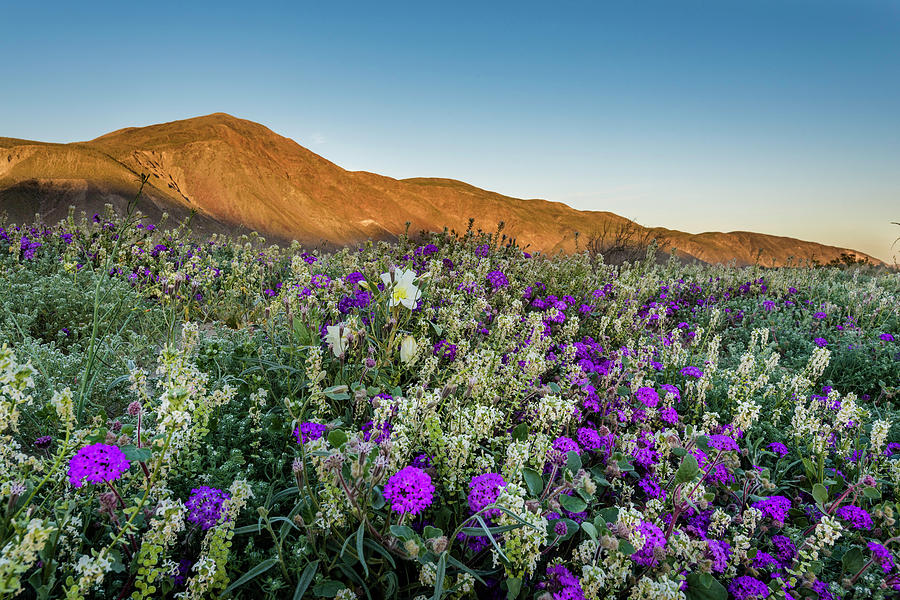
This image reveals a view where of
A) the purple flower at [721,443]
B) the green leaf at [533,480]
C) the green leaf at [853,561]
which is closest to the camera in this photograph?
the green leaf at [533,480]

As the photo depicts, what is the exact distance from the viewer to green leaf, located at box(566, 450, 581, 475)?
178 cm

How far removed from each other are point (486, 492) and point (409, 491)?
0.92 feet

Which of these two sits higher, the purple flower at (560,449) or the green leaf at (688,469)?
the green leaf at (688,469)

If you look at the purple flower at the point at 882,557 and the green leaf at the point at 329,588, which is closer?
the green leaf at the point at 329,588

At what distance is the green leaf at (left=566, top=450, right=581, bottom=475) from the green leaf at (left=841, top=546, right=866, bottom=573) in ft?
3.72

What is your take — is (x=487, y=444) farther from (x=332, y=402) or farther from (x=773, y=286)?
(x=773, y=286)

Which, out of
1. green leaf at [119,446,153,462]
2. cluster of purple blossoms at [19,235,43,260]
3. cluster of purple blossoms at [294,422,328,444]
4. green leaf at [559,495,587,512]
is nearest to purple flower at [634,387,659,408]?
green leaf at [559,495,587,512]

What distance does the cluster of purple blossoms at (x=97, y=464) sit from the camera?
1.06 metres

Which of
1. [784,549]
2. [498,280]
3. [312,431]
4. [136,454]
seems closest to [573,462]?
[784,549]

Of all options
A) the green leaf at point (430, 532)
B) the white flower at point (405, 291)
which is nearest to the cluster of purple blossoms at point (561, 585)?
the green leaf at point (430, 532)

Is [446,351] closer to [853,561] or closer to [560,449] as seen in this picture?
[560,449]

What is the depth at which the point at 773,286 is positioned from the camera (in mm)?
7387

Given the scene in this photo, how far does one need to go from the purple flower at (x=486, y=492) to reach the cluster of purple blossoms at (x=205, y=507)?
781 millimetres

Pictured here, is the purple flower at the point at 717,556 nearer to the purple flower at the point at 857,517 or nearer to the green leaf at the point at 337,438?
the purple flower at the point at 857,517
